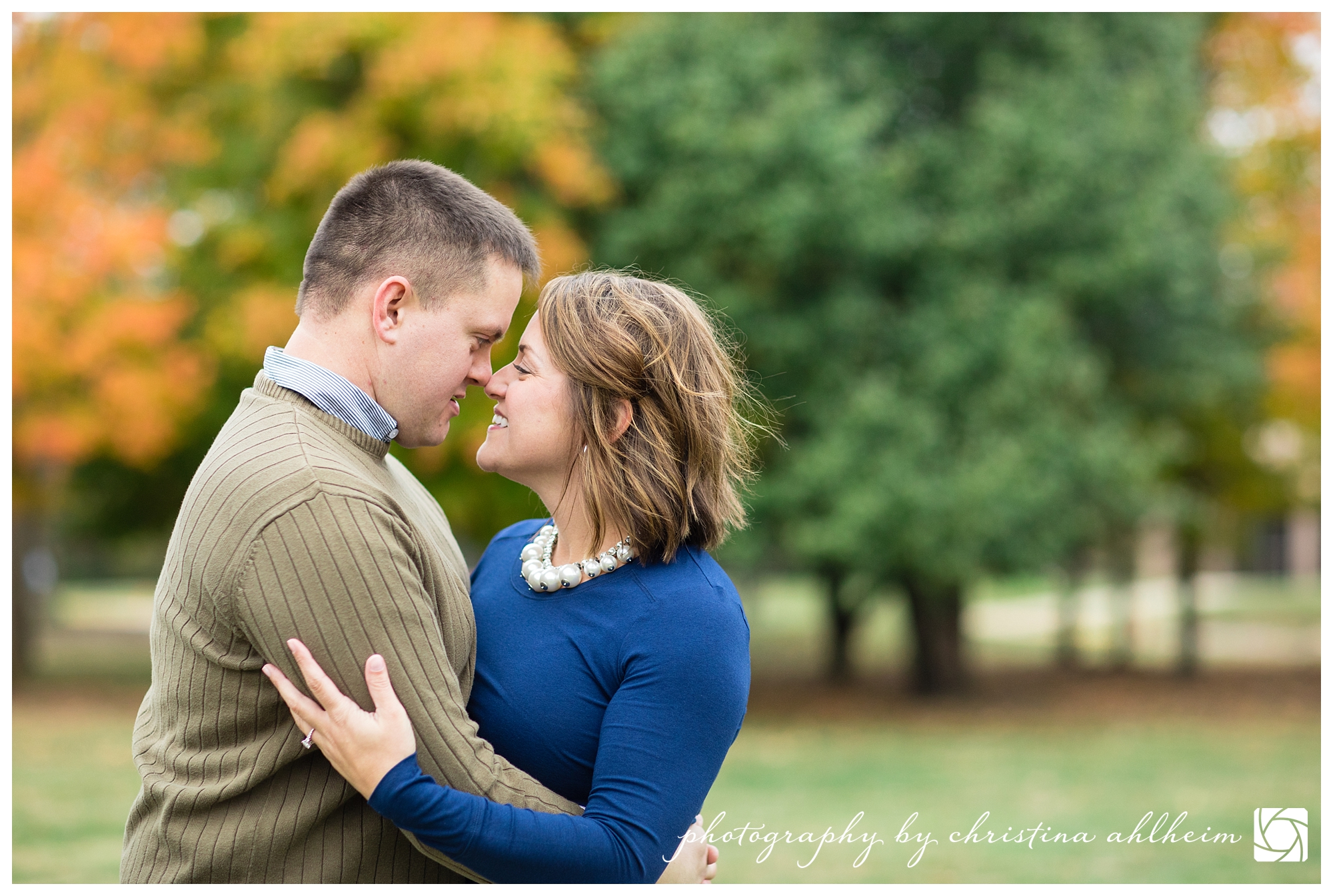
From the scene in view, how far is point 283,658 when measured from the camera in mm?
2043

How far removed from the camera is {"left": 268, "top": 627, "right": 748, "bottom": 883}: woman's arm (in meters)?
2.01

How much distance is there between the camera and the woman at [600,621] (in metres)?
2.04

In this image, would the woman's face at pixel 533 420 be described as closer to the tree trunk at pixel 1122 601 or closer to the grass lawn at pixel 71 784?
the grass lawn at pixel 71 784

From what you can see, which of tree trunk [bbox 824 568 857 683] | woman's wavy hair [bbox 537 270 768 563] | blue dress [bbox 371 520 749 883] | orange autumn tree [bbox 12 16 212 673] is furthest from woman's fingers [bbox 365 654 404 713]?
tree trunk [bbox 824 568 857 683]

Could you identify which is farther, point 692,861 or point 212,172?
point 212,172

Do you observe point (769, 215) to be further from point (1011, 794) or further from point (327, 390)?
point (327, 390)

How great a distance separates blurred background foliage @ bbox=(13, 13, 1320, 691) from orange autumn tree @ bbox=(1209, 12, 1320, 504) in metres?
1.57

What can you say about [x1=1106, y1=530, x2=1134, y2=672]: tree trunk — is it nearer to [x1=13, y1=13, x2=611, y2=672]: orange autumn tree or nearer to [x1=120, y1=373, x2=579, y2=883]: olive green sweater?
[x1=13, y1=13, x2=611, y2=672]: orange autumn tree

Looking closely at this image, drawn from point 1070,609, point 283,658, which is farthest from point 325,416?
point 1070,609

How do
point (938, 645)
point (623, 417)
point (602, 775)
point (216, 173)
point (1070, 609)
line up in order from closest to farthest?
point (602, 775) → point (623, 417) → point (216, 173) → point (938, 645) → point (1070, 609)

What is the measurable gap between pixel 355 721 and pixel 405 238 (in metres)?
0.96

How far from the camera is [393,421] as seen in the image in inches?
95.3
